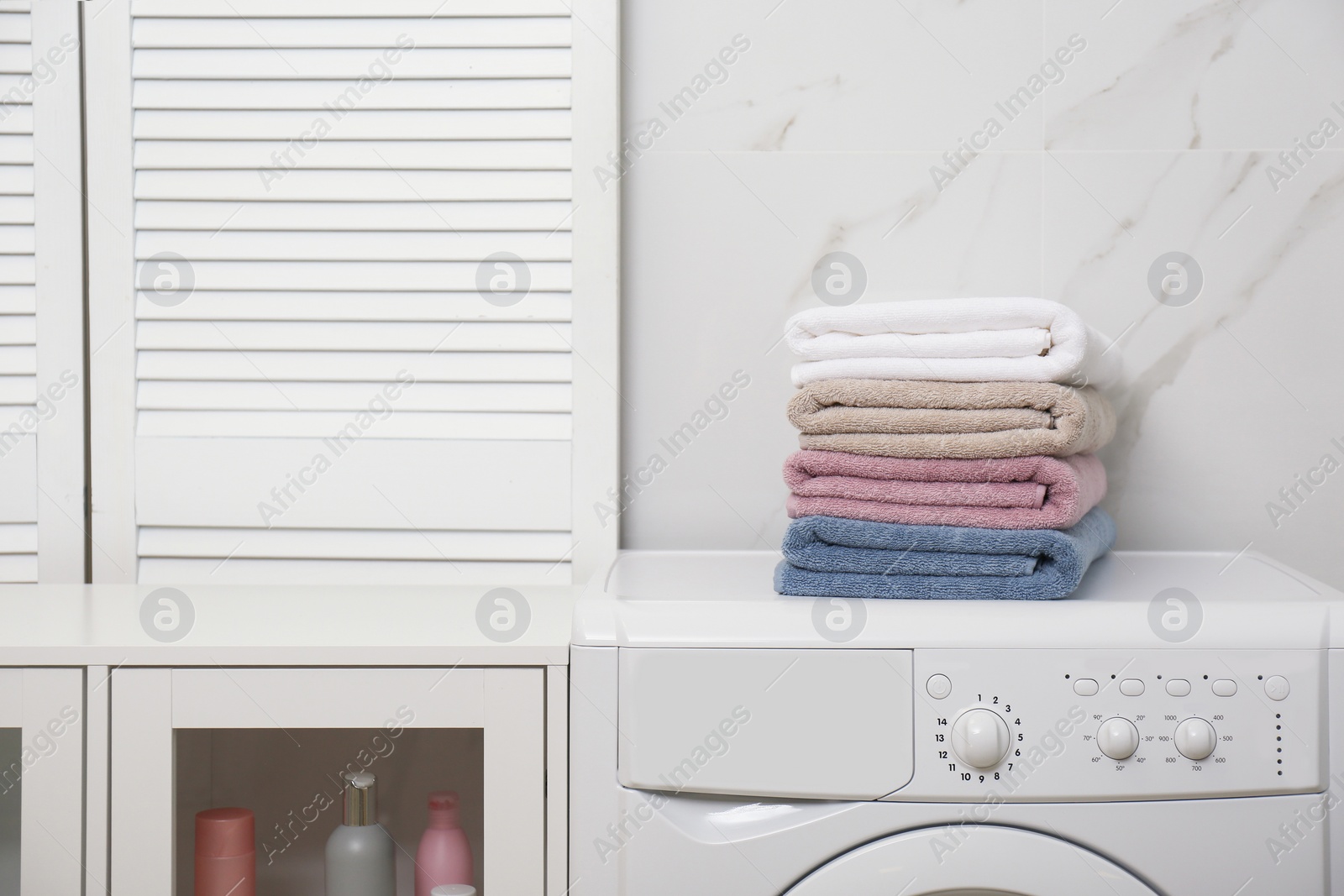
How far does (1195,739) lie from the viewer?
655 mm

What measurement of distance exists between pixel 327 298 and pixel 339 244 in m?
0.06

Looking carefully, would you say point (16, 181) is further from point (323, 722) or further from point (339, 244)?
point (323, 722)

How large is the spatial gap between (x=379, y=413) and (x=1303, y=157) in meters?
1.06

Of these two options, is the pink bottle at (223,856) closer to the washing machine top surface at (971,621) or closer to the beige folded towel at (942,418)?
the washing machine top surface at (971,621)

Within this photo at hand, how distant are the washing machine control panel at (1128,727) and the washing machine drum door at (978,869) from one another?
0.10ft

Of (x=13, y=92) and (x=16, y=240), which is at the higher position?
(x=13, y=92)

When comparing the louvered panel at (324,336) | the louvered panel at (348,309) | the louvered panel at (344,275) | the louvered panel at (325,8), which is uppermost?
the louvered panel at (325,8)

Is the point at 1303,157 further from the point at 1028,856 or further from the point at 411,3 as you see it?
the point at 411,3

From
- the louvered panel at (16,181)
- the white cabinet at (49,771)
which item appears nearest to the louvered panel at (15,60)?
the louvered panel at (16,181)

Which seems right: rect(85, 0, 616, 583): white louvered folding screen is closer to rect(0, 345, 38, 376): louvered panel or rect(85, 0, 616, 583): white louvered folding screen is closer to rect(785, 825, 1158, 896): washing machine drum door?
rect(0, 345, 38, 376): louvered panel

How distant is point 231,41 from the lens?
100 cm

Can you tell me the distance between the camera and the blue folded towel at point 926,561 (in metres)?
0.73

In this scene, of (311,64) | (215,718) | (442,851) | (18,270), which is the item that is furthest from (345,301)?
(442,851)

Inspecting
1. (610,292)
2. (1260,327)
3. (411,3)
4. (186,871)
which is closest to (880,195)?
(610,292)
